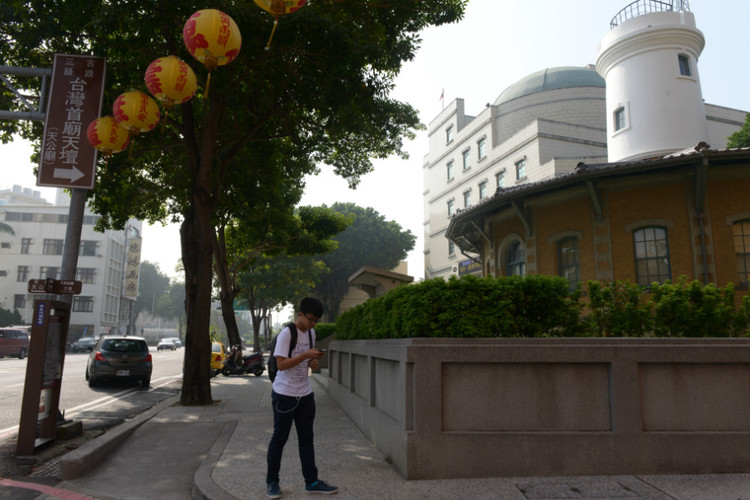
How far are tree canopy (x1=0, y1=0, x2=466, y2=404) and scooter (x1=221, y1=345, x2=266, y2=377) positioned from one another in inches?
358

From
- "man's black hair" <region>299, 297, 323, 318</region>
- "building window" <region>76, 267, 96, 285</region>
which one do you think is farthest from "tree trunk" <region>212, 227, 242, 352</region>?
"building window" <region>76, 267, 96, 285</region>

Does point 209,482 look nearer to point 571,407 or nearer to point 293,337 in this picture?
point 293,337

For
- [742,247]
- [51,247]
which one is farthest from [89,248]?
[742,247]

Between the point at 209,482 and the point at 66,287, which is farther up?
the point at 66,287

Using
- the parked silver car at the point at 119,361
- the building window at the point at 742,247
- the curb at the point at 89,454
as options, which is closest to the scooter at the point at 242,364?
the parked silver car at the point at 119,361

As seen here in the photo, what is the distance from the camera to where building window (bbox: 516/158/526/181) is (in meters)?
37.3

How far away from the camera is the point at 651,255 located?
13.1 meters

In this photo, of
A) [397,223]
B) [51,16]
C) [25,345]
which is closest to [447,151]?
[397,223]

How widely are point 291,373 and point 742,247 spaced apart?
11979 millimetres

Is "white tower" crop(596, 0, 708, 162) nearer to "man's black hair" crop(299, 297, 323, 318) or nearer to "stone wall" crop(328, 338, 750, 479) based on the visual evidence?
"stone wall" crop(328, 338, 750, 479)

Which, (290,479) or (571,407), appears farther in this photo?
(571,407)

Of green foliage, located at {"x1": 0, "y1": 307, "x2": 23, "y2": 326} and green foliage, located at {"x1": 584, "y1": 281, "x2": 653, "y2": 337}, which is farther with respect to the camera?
green foliage, located at {"x1": 0, "y1": 307, "x2": 23, "y2": 326}

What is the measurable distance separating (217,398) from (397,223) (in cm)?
4478

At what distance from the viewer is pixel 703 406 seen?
18.9ft
